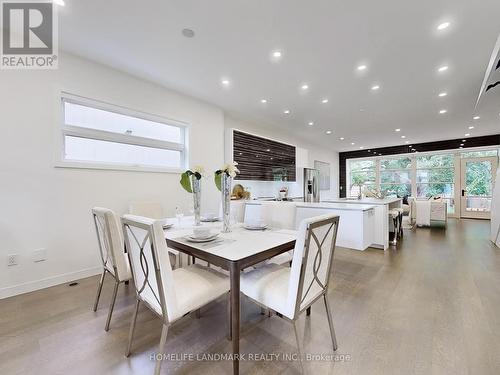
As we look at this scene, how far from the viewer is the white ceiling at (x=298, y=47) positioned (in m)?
2.10

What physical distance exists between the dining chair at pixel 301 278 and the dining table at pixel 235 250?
201 millimetres

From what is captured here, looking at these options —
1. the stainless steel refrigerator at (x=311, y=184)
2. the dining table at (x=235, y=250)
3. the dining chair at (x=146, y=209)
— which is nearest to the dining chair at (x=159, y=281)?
the dining table at (x=235, y=250)

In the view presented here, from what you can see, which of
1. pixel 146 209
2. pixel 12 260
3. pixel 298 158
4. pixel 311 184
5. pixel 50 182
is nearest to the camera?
pixel 12 260

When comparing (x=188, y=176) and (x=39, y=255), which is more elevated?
(x=188, y=176)

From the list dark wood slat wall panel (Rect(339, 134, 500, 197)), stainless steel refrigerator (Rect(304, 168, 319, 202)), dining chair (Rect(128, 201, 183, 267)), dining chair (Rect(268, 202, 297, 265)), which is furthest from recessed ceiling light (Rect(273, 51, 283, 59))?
dark wood slat wall panel (Rect(339, 134, 500, 197))

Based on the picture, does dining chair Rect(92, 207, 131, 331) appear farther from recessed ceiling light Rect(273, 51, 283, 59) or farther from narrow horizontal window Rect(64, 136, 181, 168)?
recessed ceiling light Rect(273, 51, 283, 59)

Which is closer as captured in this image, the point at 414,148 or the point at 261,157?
the point at 261,157

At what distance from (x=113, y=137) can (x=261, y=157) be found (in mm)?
3609

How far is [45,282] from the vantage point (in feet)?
8.48

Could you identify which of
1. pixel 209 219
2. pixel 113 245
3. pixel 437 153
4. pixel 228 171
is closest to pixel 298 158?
pixel 209 219

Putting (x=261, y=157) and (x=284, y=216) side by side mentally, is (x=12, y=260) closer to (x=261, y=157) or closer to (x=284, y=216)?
(x=284, y=216)

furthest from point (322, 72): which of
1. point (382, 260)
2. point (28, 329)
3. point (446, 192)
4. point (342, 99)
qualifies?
point (446, 192)

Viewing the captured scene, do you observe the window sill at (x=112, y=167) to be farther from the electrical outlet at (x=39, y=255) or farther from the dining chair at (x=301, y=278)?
the dining chair at (x=301, y=278)

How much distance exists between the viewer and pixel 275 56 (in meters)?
2.85
